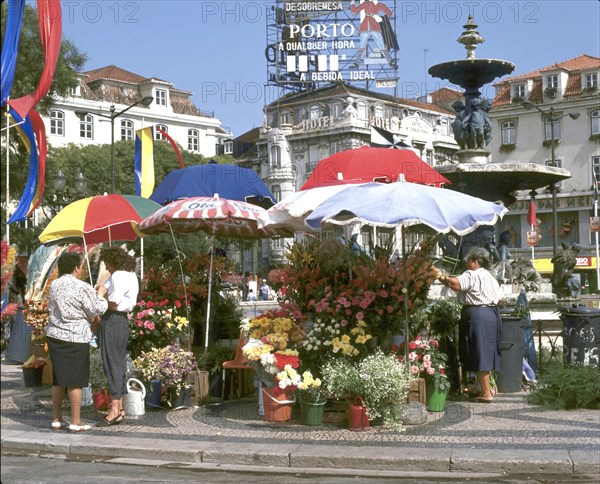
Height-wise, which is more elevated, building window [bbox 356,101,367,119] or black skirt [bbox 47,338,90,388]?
building window [bbox 356,101,367,119]

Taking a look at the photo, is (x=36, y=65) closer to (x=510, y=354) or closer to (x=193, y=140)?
(x=510, y=354)

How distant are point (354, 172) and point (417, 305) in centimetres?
310

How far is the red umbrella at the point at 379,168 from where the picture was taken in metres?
13.5

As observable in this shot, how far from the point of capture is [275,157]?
9219 cm

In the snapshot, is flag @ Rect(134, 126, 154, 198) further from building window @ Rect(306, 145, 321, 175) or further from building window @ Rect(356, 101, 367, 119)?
building window @ Rect(356, 101, 367, 119)

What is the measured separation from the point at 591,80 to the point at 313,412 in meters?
65.6

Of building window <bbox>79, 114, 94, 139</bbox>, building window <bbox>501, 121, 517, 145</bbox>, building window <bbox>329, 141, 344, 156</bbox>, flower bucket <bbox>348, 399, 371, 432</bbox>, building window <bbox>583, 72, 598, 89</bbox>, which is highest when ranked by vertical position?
building window <bbox>583, 72, 598, 89</bbox>

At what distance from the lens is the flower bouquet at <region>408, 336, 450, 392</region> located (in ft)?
35.4

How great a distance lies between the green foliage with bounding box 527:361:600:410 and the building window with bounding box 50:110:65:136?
228 ft

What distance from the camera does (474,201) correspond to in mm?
10773

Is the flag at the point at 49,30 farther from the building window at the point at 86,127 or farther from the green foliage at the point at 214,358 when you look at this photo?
the building window at the point at 86,127

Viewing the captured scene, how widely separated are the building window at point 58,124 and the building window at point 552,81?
36389 millimetres

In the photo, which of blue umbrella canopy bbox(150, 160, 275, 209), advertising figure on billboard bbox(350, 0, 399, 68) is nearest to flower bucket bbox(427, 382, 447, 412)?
blue umbrella canopy bbox(150, 160, 275, 209)

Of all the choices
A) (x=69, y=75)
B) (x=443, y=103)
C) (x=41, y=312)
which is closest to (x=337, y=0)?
(x=443, y=103)
